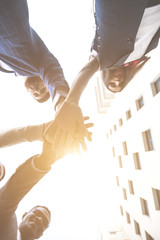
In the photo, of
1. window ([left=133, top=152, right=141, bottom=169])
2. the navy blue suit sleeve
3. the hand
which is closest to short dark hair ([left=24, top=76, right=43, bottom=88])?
the navy blue suit sleeve

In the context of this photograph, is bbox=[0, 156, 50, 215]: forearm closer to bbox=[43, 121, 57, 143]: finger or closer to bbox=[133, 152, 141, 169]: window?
bbox=[43, 121, 57, 143]: finger

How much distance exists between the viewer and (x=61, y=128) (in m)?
1.28

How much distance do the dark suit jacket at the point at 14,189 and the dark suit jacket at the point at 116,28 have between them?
1554 millimetres

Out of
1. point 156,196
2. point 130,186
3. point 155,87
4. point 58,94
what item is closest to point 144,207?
point 156,196

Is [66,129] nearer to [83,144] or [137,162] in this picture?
[83,144]

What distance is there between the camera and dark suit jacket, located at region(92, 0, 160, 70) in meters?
1.39

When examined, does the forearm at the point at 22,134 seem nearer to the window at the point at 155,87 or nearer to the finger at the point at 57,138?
the finger at the point at 57,138

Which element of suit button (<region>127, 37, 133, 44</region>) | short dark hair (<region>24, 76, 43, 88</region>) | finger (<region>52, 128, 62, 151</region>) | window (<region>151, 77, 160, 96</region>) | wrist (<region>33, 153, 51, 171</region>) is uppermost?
window (<region>151, 77, 160, 96</region>)

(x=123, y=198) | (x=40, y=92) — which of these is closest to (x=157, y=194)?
(x=123, y=198)

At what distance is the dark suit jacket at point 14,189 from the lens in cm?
141

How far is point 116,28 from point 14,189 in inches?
77.6

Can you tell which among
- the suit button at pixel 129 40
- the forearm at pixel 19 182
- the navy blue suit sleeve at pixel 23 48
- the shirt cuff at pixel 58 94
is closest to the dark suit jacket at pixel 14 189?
the forearm at pixel 19 182

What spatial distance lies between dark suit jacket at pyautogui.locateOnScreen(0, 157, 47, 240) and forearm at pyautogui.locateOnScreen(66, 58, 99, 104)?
761 millimetres

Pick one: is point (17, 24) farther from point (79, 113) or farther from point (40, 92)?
point (40, 92)
